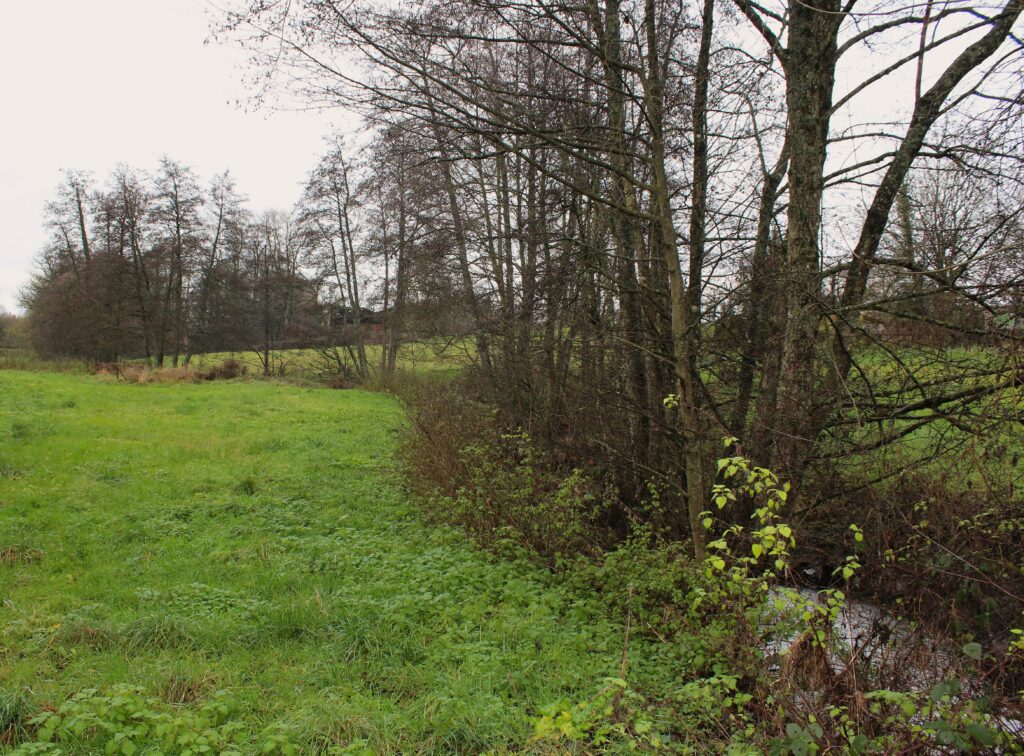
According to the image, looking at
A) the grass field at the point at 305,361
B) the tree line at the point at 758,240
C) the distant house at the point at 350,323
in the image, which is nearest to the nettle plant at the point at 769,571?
the tree line at the point at 758,240

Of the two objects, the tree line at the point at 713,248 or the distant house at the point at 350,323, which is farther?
the distant house at the point at 350,323

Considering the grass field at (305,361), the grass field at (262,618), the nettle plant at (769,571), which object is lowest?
the grass field at (262,618)

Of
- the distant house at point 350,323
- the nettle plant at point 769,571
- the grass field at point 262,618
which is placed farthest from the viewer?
the distant house at point 350,323

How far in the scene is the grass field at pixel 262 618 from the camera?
10.9 feet

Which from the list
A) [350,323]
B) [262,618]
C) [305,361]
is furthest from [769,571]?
[305,361]

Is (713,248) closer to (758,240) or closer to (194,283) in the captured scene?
(758,240)

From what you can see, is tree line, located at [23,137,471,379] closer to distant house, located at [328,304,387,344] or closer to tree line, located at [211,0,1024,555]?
distant house, located at [328,304,387,344]

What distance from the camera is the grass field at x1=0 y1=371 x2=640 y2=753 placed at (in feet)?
10.9

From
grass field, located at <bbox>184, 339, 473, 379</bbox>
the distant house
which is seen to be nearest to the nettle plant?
grass field, located at <bbox>184, 339, 473, 379</bbox>

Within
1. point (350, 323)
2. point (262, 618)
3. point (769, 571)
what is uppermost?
point (350, 323)

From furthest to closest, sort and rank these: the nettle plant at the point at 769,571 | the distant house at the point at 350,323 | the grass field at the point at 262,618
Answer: the distant house at the point at 350,323 → the grass field at the point at 262,618 → the nettle plant at the point at 769,571

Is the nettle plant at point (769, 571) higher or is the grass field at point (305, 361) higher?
the grass field at point (305, 361)

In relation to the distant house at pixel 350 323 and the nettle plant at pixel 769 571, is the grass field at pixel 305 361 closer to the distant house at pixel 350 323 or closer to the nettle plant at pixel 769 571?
the distant house at pixel 350 323

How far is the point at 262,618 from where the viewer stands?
4.70 m
